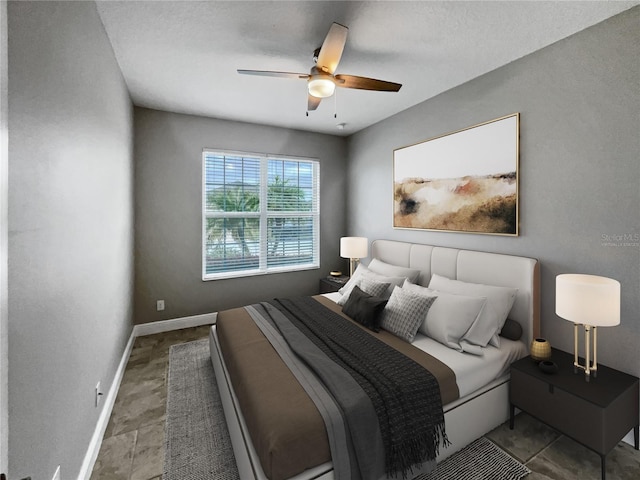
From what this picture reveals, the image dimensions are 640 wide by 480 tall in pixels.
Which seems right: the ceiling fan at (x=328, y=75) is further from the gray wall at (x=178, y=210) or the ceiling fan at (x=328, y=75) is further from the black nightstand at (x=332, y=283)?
the black nightstand at (x=332, y=283)

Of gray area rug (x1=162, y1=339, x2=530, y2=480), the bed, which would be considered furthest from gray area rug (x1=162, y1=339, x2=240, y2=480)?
the bed

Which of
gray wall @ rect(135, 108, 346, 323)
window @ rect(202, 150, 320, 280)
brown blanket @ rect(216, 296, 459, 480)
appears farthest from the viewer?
window @ rect(202, 150, 320, 280)

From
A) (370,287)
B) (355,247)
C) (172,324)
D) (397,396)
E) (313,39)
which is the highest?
(313,39)

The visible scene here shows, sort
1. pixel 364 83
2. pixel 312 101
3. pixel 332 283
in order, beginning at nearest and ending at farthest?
pixel 364 83 → pixel 312 101 → pixel 332 283

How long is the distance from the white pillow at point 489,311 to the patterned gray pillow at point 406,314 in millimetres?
345

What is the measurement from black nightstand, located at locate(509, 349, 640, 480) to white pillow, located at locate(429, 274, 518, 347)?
9.9 inches

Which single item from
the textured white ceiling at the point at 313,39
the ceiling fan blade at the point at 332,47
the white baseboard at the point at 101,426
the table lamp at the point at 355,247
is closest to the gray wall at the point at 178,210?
the textured white ceiling at the point at 313,39

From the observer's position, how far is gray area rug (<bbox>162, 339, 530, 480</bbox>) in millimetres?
1696

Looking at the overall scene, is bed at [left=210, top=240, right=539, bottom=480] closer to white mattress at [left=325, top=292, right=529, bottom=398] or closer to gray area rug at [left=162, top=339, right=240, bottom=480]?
white mattress at [left=325, top=292, right=529, bottom=398]

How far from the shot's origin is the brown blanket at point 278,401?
4.31 feet

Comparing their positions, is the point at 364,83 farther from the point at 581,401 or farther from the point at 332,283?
the point at 332,283

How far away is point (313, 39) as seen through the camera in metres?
2.21

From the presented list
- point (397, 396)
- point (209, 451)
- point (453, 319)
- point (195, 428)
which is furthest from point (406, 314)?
point (195, 428)

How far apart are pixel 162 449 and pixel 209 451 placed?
32cm
